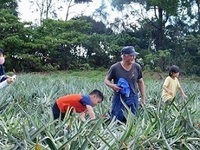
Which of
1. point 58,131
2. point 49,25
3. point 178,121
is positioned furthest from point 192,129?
point 49,25

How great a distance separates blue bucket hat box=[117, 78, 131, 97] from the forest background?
1867 centimetres

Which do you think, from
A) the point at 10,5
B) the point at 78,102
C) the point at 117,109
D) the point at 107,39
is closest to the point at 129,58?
the point at 117,109

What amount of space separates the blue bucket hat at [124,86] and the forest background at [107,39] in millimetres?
18674

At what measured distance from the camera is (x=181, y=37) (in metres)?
28.0

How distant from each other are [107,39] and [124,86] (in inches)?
821

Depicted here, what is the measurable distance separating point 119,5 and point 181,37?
4.34m

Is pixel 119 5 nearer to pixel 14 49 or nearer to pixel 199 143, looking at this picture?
pixel 14 49

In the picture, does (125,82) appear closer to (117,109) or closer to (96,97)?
(117,109)

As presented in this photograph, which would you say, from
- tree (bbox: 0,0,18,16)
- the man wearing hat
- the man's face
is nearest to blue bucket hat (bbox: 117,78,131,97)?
the man wearing hat

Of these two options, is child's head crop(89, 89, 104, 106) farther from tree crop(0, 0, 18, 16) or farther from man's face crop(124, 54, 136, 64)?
tree crop(0, 0, 18, 16)

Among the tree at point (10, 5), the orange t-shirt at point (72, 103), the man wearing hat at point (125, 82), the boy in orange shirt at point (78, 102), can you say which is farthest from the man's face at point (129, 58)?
the tree at point (10, 5)

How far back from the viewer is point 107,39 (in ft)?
88.2

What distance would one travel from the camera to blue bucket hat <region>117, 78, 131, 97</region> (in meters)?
6.14

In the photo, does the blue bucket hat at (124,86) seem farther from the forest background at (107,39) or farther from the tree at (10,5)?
the tree at (10,5)
